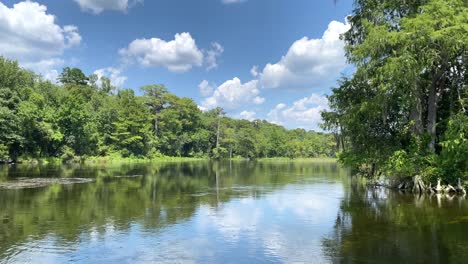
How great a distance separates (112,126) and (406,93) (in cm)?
6756

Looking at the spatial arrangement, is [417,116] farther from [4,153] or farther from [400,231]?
[4,153]

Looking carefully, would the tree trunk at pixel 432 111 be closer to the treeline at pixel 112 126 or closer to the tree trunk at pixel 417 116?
the tree trunk at pixel 417 116

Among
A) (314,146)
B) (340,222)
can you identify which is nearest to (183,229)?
(340,222)

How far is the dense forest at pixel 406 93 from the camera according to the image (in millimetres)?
20094

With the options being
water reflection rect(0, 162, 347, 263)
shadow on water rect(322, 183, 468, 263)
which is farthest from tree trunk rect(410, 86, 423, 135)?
water reflection rect(0, 162, 347, 263)

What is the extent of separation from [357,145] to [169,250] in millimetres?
19037

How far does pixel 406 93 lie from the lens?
72.4 feet

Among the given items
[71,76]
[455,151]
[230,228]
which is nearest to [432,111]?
[455,151]

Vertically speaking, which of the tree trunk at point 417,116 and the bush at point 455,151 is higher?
the tree trunk at point 417,116

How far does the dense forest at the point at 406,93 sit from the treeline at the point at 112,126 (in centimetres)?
4596

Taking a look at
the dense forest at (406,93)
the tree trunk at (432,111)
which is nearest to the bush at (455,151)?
the dense forest at (406,93)

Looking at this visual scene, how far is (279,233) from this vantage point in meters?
12.7

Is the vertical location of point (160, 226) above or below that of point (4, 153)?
below

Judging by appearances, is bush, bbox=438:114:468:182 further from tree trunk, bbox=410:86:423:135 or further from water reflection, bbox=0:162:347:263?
water reflection, bbox=0:162:347:263
